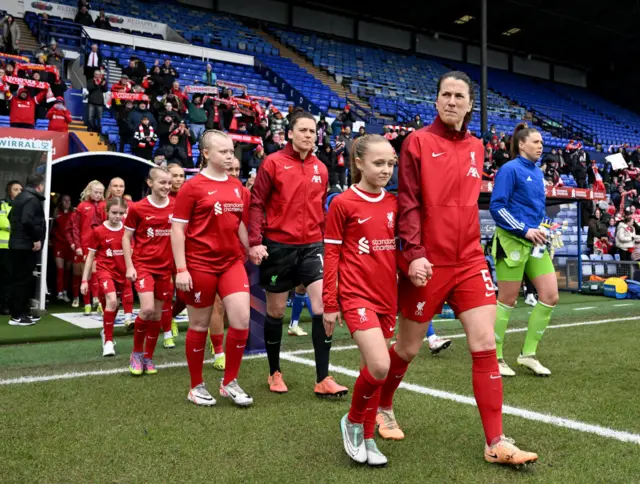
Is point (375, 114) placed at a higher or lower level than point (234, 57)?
lower

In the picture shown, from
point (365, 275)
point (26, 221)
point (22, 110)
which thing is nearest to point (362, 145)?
point (365, 275)

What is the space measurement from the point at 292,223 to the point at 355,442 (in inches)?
83.7

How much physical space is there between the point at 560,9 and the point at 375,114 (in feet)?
48.0

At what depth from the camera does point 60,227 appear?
432 inches

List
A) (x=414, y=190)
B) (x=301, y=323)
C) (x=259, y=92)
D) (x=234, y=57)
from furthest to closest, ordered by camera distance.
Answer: (x=234, y=57), (x=259, y=92), (x=301, y=323), (x=414, y=190)

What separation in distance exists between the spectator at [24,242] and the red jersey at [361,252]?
6.40m

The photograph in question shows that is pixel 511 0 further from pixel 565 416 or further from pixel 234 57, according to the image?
pixel 565 416

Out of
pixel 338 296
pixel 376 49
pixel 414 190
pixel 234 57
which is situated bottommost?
pixel 338 296

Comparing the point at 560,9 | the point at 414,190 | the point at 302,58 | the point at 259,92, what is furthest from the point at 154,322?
the point at 560,9

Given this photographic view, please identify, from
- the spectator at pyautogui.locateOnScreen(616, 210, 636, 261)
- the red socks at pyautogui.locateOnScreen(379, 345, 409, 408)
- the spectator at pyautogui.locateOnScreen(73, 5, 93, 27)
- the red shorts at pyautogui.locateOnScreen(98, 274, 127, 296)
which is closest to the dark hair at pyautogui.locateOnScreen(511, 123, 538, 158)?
the red socks at pyautogui.locateOnScreen(379, 345, 409, 408)

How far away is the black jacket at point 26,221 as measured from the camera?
27.4ft

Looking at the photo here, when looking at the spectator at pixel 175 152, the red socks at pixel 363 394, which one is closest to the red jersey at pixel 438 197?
the red socks at pixel 363 394

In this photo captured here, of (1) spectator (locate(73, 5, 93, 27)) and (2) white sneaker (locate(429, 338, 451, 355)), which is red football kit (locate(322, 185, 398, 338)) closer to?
(2) white sneaker (locate(429, 338, 451, 355))

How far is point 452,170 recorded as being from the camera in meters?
3.25
